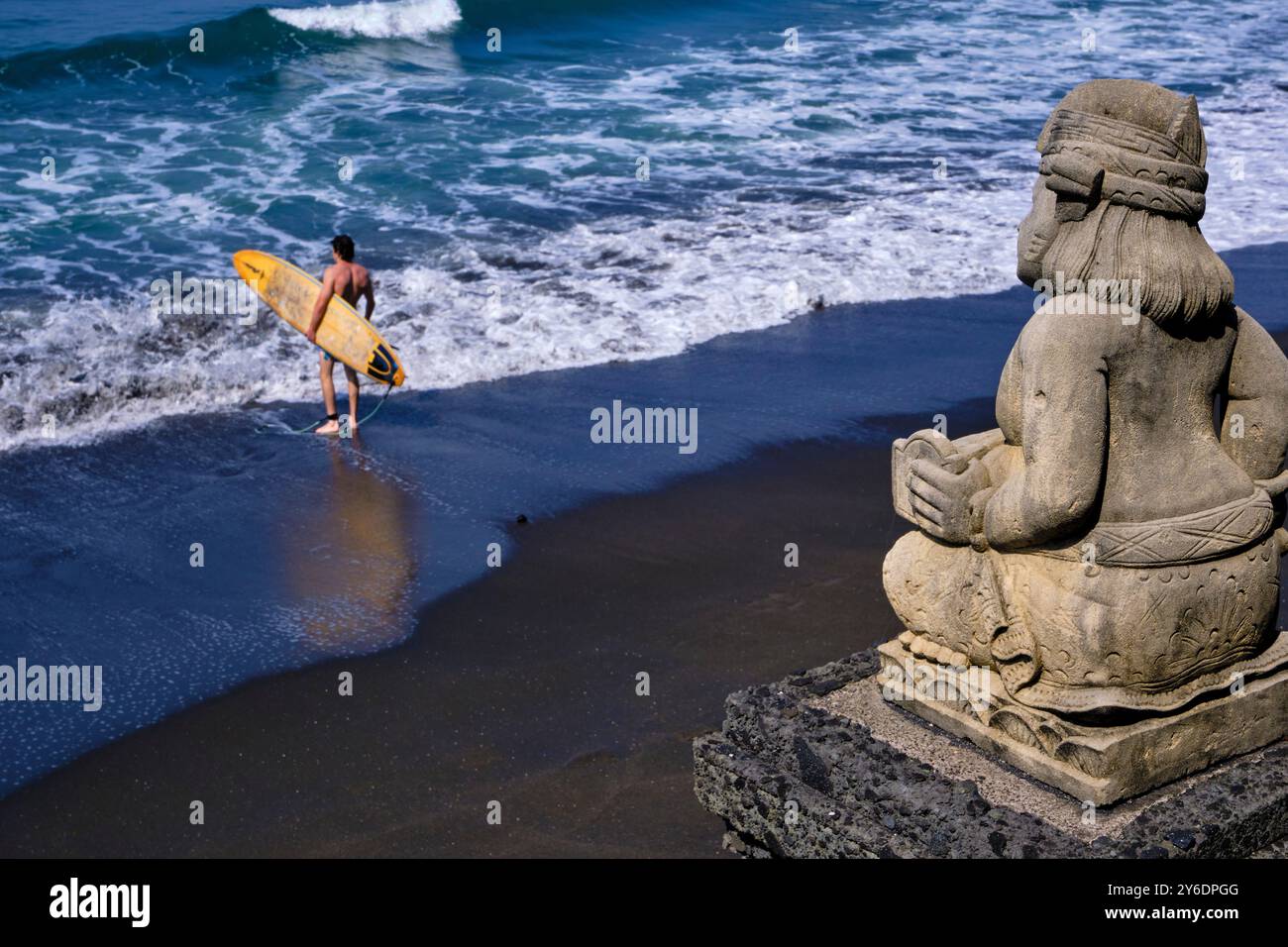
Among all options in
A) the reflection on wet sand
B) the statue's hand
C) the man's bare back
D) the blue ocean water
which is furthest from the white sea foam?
the statue's hand

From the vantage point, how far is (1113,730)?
14.5 feet

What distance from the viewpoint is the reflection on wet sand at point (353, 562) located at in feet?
22.9

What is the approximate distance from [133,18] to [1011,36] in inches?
534

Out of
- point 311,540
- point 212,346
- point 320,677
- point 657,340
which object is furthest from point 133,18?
point 320,677

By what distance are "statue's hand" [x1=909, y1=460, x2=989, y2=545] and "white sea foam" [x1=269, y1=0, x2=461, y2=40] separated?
19460 mm

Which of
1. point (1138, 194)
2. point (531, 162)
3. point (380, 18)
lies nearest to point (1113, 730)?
point (1138, 194)

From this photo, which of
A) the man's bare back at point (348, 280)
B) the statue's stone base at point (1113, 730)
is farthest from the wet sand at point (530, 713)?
the man's bare back at point (348, 280)

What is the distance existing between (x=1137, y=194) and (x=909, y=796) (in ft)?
6.34

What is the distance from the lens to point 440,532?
26.3 feet

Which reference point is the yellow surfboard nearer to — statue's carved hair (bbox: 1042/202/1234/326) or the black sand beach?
the black sand beach

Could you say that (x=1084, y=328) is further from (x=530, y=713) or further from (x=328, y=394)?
(x=328, y=394)

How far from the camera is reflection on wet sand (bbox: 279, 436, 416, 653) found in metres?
6.98
